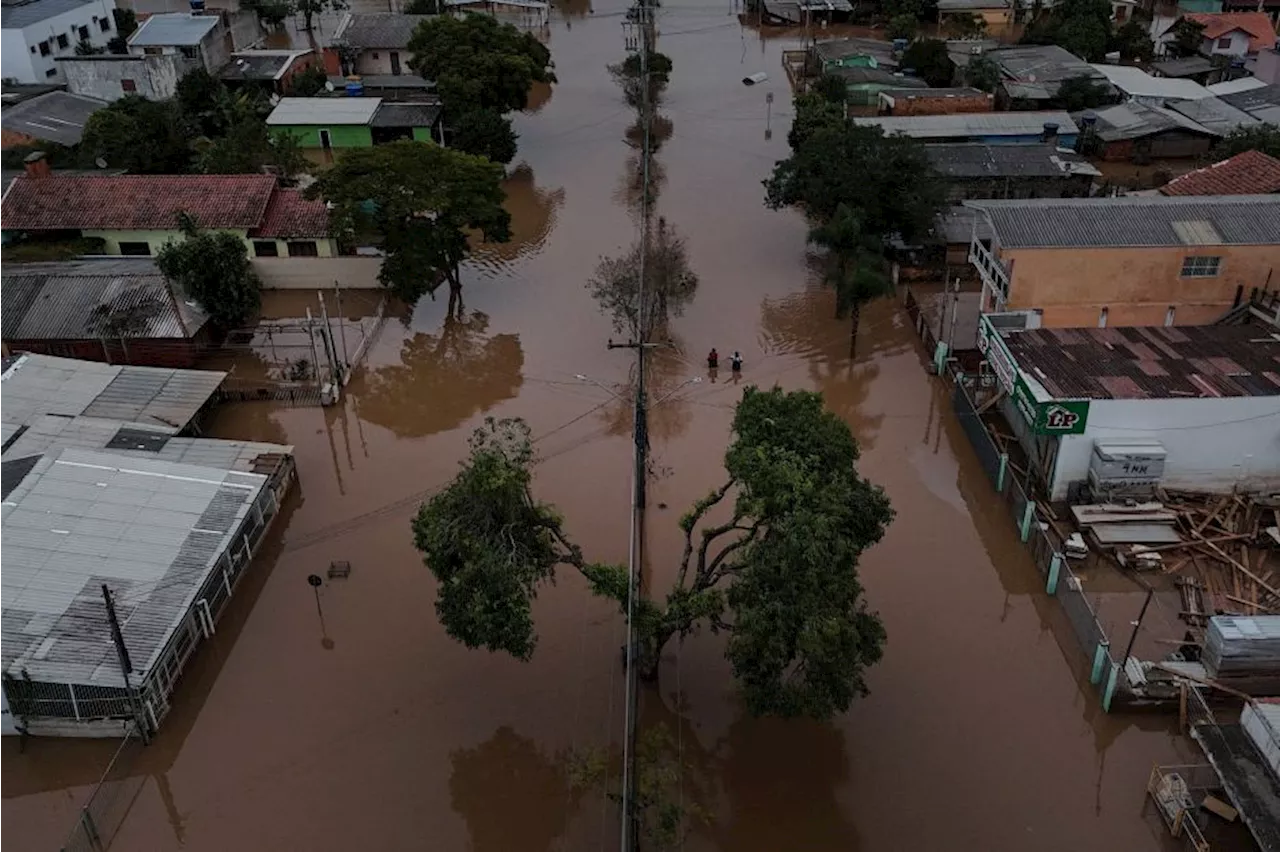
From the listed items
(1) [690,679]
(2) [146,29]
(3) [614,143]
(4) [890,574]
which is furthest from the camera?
(2) [146,29]

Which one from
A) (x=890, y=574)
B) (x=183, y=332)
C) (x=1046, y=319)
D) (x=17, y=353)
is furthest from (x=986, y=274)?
(x=17, y=353)

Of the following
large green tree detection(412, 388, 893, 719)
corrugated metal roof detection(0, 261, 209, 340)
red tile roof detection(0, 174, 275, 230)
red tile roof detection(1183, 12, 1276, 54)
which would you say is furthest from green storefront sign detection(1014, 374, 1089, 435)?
red tile roof detection(1183, 12, 1276, 54)

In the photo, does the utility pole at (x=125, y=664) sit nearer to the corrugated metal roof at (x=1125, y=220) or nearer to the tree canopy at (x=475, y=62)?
the corrugated metal roof at (x=1125, y=220)

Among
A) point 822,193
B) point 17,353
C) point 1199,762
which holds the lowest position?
point 1199,762

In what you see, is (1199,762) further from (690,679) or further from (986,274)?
(986,274)

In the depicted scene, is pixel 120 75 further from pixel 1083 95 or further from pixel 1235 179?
pixel 1235 179

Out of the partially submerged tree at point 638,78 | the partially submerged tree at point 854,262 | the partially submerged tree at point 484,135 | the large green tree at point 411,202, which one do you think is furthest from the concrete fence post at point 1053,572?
the partially submerged tree at point 638,78

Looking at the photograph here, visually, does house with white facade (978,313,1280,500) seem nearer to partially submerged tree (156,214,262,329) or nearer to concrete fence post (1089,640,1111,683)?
concrete fence post (1089,640,1111,683)

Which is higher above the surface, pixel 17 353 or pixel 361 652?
pixel 17 353

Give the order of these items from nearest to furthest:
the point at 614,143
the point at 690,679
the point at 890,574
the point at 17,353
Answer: the point at 690,679
the point at 890,574
the point at 17,353
the point at 614,143
